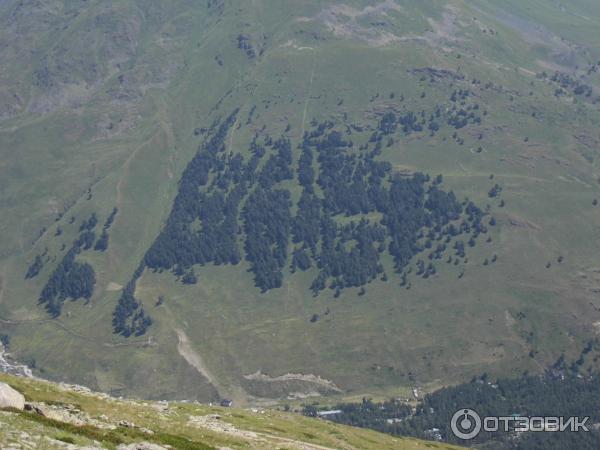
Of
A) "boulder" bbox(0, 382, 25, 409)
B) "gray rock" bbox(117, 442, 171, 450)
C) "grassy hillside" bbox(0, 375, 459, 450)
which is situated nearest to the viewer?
"grassy hillside" bbox(0, 375, 459, 450)

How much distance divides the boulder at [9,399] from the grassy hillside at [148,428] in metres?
1.82

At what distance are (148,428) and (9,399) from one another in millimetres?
20368

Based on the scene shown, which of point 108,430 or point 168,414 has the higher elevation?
point 108,430

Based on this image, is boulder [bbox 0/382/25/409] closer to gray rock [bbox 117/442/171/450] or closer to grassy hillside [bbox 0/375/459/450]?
grassy hillside [bbox 0/375/459/450]

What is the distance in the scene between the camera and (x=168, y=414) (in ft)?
394

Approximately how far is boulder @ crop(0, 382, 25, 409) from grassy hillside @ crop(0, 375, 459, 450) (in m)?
1.82

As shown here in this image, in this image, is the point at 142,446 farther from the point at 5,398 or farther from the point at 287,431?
the point at 287,431

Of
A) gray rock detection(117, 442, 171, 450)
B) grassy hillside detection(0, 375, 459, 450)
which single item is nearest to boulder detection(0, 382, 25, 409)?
grassy hillside detection(0, 375, 459, 450)

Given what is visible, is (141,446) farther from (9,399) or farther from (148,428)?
(148,428)

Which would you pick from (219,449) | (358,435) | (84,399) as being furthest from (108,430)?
(358,435)

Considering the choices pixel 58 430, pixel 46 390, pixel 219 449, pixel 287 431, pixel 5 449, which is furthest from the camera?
pixel 287 431

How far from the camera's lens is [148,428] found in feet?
310

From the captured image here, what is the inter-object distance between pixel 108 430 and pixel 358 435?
8426 cm

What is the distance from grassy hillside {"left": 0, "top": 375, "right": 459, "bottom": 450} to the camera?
7069 cm
